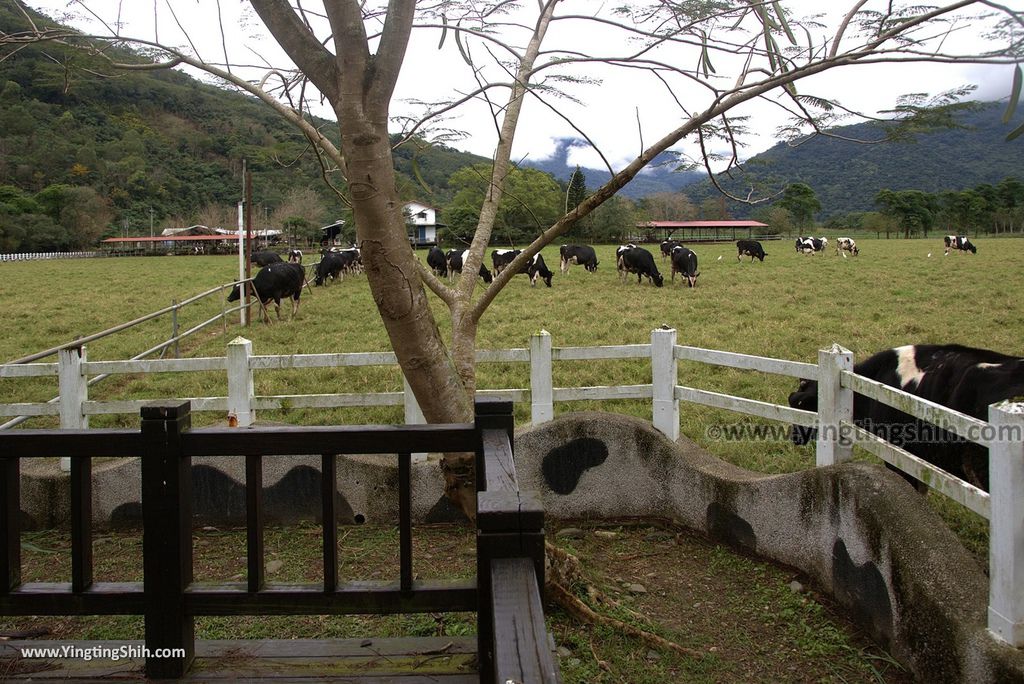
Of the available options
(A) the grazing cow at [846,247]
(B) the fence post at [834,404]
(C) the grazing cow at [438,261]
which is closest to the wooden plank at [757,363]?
(B) the fence post at [834,404]

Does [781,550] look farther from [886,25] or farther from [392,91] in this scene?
[392,91]

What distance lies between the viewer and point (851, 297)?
51.2ft

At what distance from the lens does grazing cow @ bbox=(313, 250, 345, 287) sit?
22141 mm

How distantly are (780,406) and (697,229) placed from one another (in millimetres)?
55893

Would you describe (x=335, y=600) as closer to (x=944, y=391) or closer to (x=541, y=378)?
(x=541, y=378)

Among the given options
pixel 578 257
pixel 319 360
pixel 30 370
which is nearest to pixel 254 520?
pixel 319 360

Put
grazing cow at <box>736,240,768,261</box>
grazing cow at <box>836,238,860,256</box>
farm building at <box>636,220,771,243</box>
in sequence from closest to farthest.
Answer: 1. grazing cow at <box>736,240,768,261</box>
2. grazing cow at <box>836,238,860,256</box>
3. farm building at <box>636,220,771,243</box>

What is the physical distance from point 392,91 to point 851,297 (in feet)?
47.9

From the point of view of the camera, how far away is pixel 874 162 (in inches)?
493

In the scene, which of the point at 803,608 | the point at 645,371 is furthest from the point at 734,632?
the point at 645,371

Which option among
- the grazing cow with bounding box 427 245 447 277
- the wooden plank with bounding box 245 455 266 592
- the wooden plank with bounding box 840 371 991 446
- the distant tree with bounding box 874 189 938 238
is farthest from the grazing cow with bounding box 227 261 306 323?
the distant tree with bounding box 874 189 938 238

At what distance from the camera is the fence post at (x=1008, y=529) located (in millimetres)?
2822

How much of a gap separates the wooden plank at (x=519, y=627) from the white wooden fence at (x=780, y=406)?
4.70 feet

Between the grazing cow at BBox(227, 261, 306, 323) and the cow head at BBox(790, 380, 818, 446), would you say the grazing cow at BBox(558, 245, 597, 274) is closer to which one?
the grazing cow at BBox(227, 261, 306, 323)
